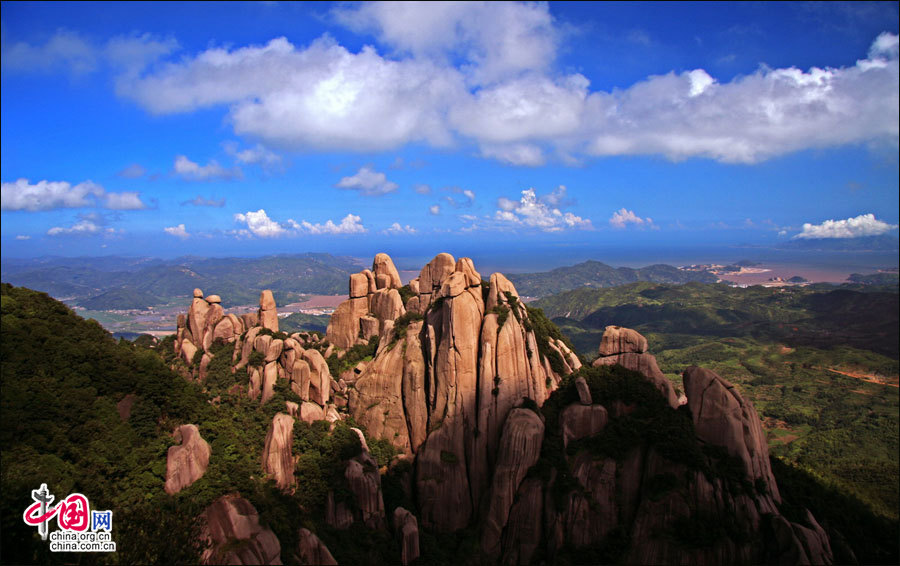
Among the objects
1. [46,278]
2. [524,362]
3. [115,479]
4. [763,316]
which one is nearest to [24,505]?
[115,479]

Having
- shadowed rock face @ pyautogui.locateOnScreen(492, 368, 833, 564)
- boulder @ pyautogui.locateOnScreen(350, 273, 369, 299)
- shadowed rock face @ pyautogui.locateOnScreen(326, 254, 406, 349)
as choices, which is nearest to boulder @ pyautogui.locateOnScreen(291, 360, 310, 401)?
shadowed rock face @ pyautogui.locateOnScreen(326, 254, 406, 349)

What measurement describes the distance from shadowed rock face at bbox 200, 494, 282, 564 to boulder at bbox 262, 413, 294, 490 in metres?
5.81

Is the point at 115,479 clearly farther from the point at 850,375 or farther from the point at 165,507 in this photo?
the point at 850,375

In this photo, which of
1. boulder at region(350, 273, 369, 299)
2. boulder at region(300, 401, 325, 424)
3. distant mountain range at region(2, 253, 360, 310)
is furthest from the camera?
distant mountain range at region(2, 253, 360, 310)

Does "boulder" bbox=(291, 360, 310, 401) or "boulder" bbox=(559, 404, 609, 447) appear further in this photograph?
"boulder" bbox=(291, 360, 310, 401)

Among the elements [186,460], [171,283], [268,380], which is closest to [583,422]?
[186,460]

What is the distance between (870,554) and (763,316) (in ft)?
377

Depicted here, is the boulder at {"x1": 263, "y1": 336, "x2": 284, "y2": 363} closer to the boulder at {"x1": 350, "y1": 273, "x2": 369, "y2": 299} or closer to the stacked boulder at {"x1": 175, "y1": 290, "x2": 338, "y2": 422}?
the stacked boulder at {"x1": 175, "y1": 290, "x2": 338, "y2": 422}

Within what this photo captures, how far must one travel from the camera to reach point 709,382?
22.5m

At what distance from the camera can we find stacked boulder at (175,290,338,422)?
32.1 m

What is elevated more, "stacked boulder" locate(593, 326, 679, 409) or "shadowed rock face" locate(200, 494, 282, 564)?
"stacked boulder" locate(593, 326, 679, 409)

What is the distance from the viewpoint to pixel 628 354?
85.1 ft

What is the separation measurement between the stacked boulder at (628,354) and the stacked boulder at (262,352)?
19877mm

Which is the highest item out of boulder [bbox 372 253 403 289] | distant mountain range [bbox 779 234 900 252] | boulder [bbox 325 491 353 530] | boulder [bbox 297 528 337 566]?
distant mountain range [bbox 779 234 900 252]
